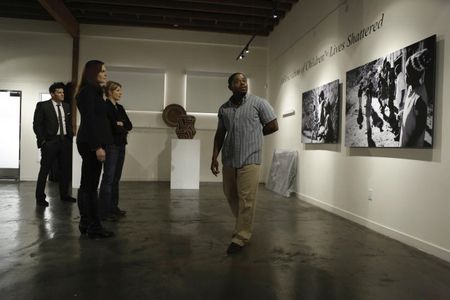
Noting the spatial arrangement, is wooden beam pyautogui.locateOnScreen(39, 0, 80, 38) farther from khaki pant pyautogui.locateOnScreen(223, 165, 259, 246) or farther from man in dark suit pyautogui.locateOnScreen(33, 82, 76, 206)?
khaki pant pyautogui.locateOnScreen(223, 165, 259, 246)

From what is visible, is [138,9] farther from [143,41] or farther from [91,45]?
[91,45]

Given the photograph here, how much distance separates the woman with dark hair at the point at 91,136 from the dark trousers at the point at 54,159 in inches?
69.4

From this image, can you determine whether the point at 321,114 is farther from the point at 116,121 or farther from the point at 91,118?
the point at 91,118

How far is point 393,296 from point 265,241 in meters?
1.23

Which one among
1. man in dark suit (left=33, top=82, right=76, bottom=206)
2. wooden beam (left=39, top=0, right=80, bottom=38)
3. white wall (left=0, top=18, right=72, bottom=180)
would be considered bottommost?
man in dark suit (left=33, top=82, right=76, bottom=206)

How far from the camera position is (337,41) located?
14.8 feet

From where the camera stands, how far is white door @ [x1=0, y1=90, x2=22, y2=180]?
738 cm

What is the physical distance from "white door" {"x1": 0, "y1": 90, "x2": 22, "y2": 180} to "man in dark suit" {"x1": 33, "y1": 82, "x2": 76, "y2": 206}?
3.55 metres

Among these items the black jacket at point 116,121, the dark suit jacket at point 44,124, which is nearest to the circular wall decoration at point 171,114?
the dark suit jacket at point 44,124

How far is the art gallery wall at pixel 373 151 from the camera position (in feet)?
8.86

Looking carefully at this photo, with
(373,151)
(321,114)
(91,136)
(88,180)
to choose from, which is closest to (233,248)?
(88,180)

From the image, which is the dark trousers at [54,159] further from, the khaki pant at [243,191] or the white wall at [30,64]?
the white wall at [30,64]

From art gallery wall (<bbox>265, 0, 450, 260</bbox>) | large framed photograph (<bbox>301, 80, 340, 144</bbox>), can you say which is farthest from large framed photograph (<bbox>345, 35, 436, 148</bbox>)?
large framed photograph (<bbox>301, 80, 340, 144</bbox>)

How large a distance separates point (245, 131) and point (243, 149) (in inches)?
5.5
